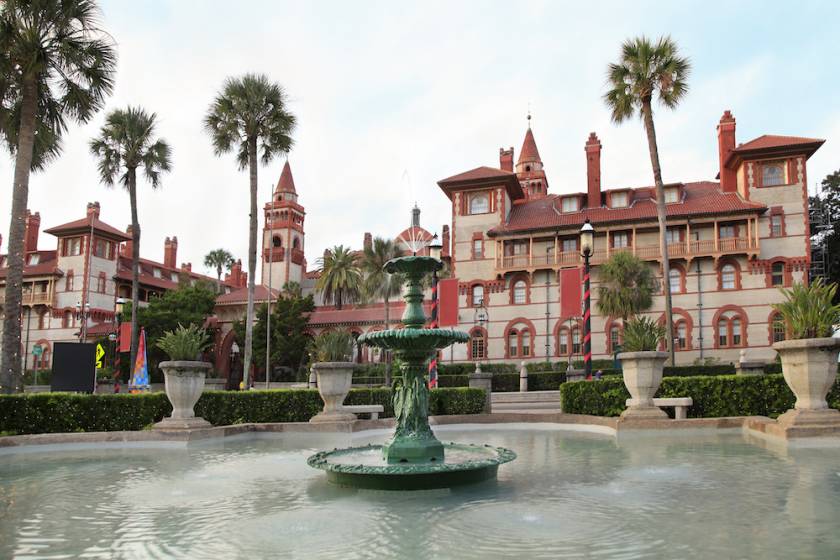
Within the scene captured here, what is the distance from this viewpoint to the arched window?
154 ft

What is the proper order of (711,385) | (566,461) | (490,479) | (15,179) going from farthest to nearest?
(15,179) < (711,385) < (566,461) < (490,479)

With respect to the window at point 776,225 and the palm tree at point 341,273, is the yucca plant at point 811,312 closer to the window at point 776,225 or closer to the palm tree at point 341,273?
the window at point 776,225

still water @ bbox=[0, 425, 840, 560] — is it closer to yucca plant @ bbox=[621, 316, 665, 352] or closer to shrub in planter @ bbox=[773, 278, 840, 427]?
shrub in planter @ bbox=[773, 278, 840, 427]

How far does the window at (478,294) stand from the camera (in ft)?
156

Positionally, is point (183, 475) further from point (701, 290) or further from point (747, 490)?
point (701, 290)

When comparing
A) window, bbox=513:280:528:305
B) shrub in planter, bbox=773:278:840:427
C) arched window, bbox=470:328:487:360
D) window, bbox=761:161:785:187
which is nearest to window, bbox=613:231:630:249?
window, bbox=513:280:528:305

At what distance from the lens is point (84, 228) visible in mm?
60406

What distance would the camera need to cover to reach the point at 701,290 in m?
43.1

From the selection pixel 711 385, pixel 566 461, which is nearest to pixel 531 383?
pixel 711 385

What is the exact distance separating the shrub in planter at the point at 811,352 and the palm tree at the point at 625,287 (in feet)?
97.7

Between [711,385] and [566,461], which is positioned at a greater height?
[711,385]

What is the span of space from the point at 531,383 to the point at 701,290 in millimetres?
16659

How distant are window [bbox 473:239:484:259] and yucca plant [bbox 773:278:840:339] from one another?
3794 cm

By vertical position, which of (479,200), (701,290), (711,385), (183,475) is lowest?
(183,475)
